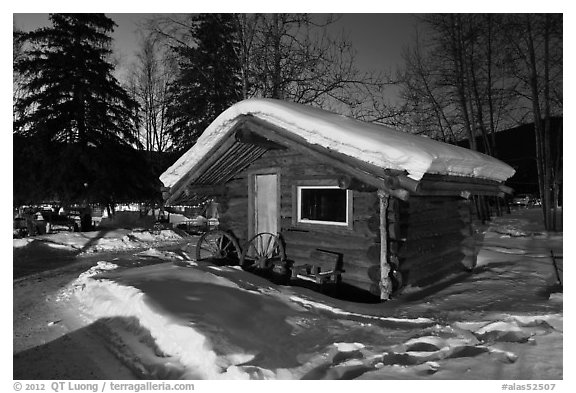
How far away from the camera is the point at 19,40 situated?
17.0 metres

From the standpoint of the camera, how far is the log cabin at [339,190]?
19.6ft

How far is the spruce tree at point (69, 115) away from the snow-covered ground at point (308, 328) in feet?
39.6

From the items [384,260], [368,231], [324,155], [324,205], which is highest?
[324,155]

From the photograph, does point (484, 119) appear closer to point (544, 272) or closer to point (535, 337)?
point (544, 272)

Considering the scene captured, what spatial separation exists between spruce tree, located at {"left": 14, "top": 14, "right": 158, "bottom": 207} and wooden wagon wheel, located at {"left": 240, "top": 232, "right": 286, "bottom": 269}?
12646 millimetres

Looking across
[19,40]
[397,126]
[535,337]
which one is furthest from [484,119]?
[19,40]

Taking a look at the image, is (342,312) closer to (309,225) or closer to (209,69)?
(309,225)

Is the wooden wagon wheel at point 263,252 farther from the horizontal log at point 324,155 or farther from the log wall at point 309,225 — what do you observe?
the horizontal log at point 324,155

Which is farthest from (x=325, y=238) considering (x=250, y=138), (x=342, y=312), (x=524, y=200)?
(x=524, y=200)

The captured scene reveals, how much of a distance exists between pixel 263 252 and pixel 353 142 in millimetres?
4166

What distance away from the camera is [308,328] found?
Answer: 499cm

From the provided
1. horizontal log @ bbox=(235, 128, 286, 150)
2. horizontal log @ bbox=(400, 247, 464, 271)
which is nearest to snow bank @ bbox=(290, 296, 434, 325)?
Answer: horizontal log @ bbox=(400, 247, 464, 271)

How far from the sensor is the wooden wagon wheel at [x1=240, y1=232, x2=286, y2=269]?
27.1 ft

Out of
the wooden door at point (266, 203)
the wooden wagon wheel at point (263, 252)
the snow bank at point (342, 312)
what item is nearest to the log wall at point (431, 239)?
the snow bank at point (342, 312)
